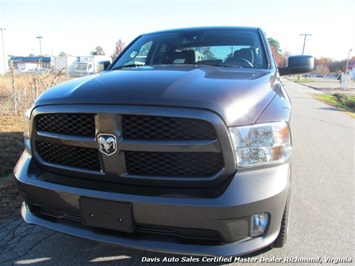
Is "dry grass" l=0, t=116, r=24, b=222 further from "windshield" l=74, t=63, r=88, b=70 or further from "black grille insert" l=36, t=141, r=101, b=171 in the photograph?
"windshield" l=74, t=63, r=88, b=70

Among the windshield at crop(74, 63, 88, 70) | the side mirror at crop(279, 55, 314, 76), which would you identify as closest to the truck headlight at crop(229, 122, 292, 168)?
the side mirror at crop(279, 55, 314, 76)

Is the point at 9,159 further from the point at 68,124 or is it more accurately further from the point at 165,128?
the point at 165,128

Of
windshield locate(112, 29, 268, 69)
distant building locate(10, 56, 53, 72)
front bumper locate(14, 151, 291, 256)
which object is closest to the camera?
front bumper locate(14, 151, 291, 256)

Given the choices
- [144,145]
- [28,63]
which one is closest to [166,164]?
[144,145]

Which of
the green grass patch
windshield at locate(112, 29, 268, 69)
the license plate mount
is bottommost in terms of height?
the green grass patch

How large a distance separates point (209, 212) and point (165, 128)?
546 mm

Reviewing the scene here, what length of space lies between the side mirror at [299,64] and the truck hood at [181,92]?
4.75 ft

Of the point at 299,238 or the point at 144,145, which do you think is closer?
the point at 144,145

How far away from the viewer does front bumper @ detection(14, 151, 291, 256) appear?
1771mm

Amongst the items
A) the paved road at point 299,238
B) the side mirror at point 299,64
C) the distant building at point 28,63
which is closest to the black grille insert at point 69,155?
the paved road at point 299,238

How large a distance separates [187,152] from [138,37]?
283cm

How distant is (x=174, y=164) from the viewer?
1.89m

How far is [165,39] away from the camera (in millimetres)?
3971

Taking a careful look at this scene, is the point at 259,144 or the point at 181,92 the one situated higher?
the point at 181,92
